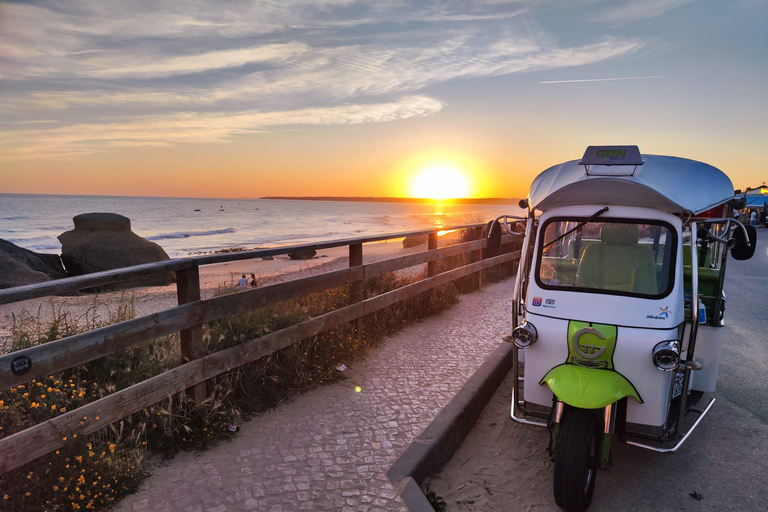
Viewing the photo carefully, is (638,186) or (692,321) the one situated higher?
(638,186)

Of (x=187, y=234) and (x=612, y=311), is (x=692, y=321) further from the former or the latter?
(x=187, y=234)

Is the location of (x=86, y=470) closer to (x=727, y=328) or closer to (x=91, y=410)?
(x=91, y=410)

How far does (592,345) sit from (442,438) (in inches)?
54.5

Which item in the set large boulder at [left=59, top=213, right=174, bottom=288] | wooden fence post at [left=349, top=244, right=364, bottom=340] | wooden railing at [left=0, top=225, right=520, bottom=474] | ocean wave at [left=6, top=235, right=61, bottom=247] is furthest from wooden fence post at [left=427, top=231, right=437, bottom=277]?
ocean wave at [left=6, top=235, right=61, bottom=247]

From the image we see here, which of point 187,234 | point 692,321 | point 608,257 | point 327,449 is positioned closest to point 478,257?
point 608,257

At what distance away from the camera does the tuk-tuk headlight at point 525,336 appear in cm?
383

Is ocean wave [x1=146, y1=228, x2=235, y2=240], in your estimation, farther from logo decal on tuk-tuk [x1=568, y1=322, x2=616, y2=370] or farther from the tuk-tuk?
logo decal on tuk-tuk [x1=568, y1=322, x2=616, y2=370]

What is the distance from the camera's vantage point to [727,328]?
25.2 ft

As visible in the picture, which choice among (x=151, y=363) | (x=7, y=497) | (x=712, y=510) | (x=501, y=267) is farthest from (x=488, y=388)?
(x=501, y=267)

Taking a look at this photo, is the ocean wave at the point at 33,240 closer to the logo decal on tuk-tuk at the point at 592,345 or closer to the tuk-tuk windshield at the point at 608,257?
the tuk-tuk windshield at the point at 608,257

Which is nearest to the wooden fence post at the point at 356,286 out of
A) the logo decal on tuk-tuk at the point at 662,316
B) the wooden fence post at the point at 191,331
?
the wooden fence post at the point at 191,331

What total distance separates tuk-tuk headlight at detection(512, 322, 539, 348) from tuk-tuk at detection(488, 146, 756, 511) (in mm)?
11

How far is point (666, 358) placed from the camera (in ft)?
11.3

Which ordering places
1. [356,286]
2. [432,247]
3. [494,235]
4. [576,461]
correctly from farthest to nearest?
[432,247] < [356,286] < [494,235] < [576,461]
